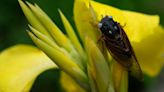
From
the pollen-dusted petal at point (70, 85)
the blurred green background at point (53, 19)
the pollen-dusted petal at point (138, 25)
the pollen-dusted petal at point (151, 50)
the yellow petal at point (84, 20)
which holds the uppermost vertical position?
the yellow petal at point (84, 20)

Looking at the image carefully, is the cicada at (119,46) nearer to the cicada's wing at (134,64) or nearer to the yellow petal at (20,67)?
the cicada's wing at (134,64)

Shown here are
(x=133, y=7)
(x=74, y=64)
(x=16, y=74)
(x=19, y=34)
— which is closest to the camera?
(x=74, y=64)

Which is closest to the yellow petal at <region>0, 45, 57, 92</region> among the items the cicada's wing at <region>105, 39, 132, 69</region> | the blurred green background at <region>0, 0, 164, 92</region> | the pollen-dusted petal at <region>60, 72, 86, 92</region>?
the pollen-dusted petal at <region>60, 72, 86, 92</region>

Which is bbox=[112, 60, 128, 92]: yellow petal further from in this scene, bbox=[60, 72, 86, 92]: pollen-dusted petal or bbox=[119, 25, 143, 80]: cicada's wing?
bbox=[60, 72, 86, 92]: pollen-dusted petal

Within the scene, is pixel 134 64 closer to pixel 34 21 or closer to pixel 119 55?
pixel 119 55

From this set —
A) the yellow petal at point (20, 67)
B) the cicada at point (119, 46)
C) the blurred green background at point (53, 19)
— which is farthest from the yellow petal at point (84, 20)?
the blurred green background at point (53, 19)

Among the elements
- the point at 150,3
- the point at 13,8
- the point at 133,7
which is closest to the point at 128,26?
the point at 133,7

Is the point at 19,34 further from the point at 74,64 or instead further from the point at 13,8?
the point at 74,64
